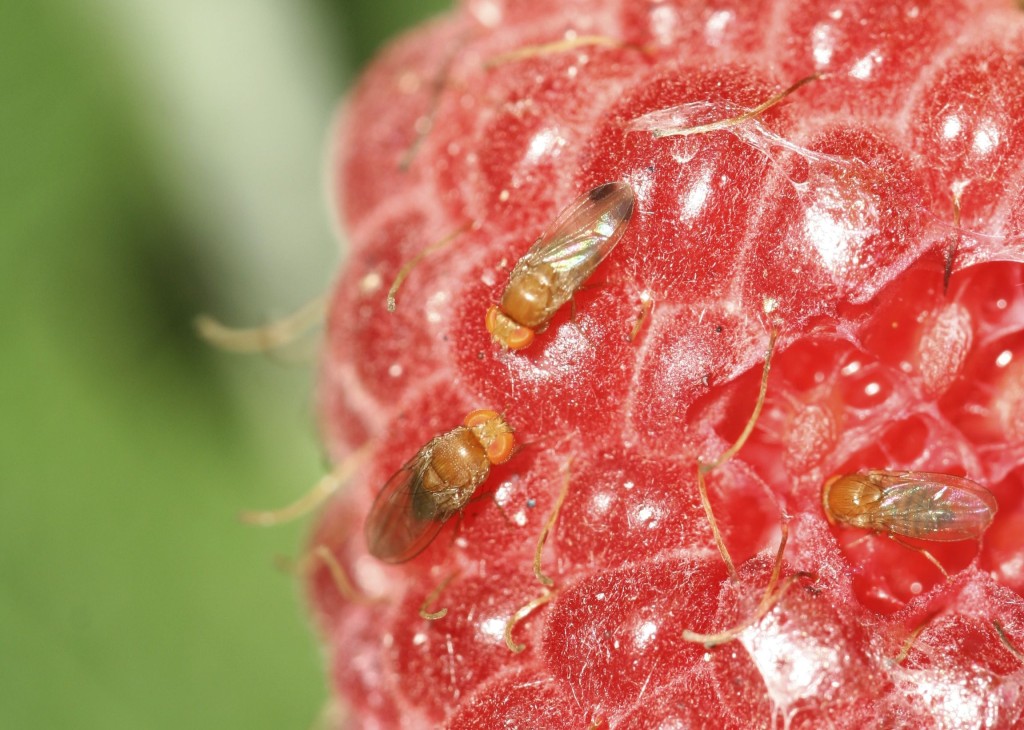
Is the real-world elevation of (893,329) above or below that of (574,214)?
below

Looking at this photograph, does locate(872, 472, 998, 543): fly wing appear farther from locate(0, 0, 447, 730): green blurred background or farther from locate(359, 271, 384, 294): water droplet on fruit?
locate(0, 0, 447, 730): green blurred background

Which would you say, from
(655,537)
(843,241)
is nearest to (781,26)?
(843,241)

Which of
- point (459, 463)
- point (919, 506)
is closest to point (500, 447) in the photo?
point (459, 463)

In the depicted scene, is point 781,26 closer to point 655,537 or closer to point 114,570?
point 655,537

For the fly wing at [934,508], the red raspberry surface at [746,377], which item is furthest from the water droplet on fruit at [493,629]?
the fly wing at [934,508]

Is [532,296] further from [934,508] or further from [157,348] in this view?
[157,348]
